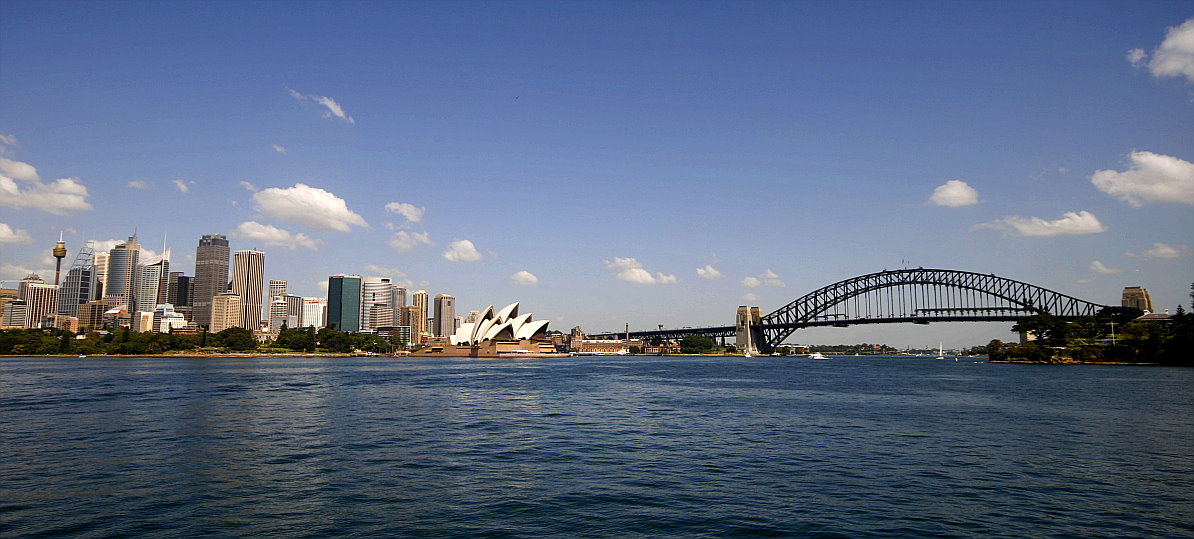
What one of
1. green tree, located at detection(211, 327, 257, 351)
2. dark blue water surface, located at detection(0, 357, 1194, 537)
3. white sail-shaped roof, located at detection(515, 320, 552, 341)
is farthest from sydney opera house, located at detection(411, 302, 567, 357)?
dark blue water surface, located at detection(0, 357, 1194, 537)

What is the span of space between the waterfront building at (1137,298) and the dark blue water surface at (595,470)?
150 metres

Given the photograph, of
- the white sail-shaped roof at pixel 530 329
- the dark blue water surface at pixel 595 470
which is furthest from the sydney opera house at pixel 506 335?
the dark blue water surface at pixel 595 470

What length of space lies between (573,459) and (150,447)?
14781mm

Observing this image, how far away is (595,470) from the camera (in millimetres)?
19984

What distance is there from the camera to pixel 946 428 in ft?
95.2

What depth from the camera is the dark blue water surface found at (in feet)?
47.2

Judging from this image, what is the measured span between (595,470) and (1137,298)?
18631cm

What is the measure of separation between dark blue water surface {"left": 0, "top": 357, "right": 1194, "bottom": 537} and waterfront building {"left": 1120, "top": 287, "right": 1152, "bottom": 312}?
150278mm

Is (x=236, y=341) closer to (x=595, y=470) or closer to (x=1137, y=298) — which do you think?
(x=595, y=470)

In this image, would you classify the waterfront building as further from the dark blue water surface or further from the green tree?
the green tree

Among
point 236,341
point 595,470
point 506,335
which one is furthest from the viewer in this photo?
point 236,341

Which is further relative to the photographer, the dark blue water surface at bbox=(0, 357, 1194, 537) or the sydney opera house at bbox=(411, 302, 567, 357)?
the sydney opera house at bbox=(411, 302, 567, 357)

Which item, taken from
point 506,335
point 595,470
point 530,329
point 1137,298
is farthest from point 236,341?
point 1137,298

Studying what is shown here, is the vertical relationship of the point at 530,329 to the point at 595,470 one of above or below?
above
